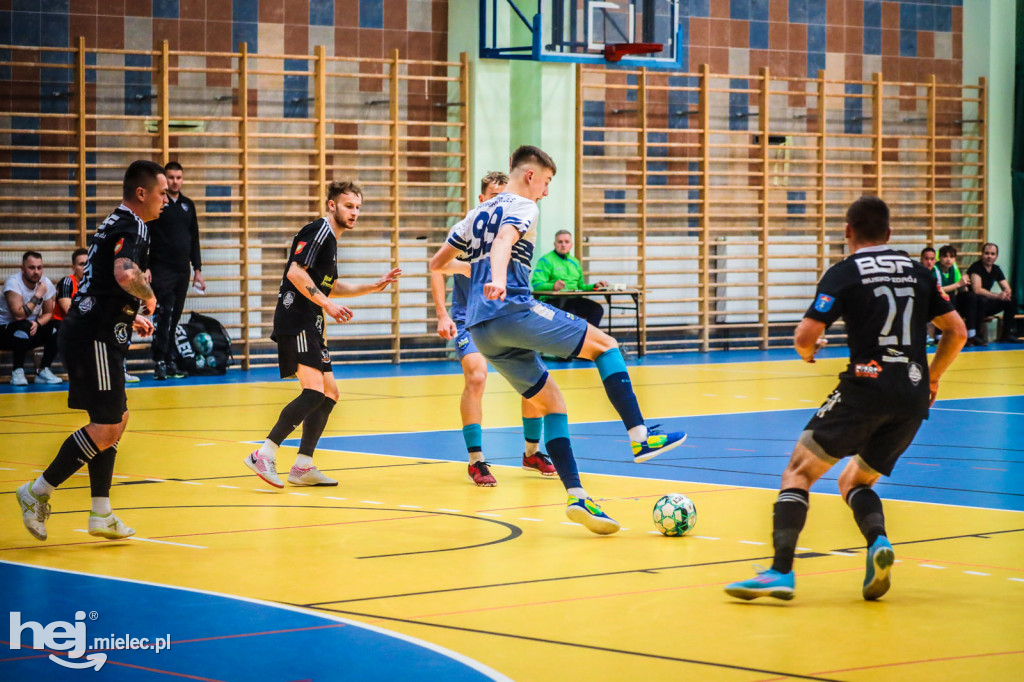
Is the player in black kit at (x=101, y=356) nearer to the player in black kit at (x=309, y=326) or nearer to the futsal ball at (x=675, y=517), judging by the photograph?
the player in black kit at (x=309, y=326)

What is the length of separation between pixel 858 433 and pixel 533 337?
1827mm

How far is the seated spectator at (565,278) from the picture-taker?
52.7ft

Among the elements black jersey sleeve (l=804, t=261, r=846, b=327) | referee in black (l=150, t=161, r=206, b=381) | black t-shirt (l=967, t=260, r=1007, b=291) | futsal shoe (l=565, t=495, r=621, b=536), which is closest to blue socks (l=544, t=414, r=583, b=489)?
futsal shoe (l=565, t=495, r=621, b=536)

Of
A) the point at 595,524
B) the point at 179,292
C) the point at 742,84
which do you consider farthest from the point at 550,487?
the point at 742,84

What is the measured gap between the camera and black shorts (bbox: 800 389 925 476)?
15.0 feet

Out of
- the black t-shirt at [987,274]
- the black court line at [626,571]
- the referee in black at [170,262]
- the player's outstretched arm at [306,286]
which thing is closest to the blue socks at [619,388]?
the black court line at [626,571]

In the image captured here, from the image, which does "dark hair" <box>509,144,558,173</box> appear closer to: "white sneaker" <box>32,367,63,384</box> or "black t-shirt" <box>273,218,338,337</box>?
"black t-shirt" <box>273,218,338,337</box>

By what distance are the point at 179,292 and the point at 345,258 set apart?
2.78 m

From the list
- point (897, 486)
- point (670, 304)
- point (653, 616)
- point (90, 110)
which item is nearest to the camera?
point (653, 616)

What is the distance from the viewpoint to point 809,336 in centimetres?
462

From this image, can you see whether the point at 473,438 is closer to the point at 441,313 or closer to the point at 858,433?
the point at 441,313

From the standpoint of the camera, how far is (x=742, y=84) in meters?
18.7

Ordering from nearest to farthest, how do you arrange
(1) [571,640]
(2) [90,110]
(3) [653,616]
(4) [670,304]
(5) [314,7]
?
1. (1) [571,640]
2. (3) [653,616]
3. (2) [90,110]
4. (5) [314,7]
5. (4) [670,304]

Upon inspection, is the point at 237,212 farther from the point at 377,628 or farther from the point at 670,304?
the point at 377,628
